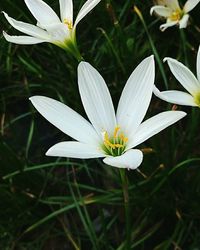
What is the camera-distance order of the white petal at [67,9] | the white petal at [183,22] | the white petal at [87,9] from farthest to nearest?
the white petal at [183,22] < the white petal at [67,9] < the white petal at [87,9]

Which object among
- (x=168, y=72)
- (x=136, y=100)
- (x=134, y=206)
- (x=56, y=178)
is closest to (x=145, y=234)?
(x=134, y=206)

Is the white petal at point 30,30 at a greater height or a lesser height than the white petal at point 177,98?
greater

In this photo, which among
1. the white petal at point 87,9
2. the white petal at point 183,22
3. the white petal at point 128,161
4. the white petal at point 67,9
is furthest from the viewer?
the white petal at point 183,22

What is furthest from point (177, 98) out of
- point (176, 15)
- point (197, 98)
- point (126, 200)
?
point (176, 15)

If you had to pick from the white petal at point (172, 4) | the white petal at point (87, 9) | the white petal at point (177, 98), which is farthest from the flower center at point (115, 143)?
the white petal at point (172, 4)

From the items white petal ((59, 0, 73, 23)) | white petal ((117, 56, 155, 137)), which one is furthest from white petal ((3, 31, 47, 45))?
white petal ((117, 56, 155, 137))

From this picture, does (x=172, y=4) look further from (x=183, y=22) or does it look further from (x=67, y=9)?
(x=67, y=9)

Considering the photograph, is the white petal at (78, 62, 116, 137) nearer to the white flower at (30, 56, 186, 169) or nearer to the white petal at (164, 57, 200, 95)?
the white flower at (30, 56, 186, 169)

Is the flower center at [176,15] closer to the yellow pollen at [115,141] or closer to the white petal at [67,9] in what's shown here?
the white petal at [67,9]
